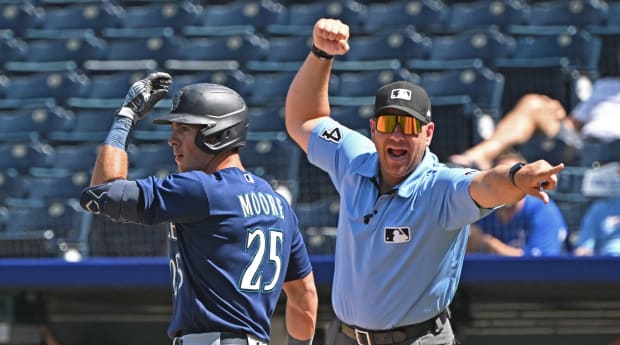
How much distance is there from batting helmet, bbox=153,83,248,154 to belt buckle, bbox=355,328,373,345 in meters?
0.91

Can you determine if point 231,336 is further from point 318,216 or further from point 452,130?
point 452,130

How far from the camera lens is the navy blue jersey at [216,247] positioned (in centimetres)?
356

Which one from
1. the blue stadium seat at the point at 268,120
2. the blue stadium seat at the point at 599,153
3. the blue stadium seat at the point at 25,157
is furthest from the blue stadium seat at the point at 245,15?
the blue stadium seat at the point at 599,153

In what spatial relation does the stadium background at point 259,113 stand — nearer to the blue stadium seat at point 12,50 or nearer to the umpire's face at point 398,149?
the blue stadium seat at point 12,50

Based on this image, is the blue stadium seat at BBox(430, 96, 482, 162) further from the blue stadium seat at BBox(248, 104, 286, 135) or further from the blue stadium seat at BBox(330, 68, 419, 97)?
the blue stadium seat at BBox(248, 104, 286, 135)

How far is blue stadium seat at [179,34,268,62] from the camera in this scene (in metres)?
9.85

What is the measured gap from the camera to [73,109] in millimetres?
9812

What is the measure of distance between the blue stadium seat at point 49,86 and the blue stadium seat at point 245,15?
135 cm

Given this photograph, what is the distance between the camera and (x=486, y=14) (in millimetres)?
9562

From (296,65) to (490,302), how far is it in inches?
153

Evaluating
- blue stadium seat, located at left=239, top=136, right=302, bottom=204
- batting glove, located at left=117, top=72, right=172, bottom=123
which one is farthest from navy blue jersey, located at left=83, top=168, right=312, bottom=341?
blue stadium seat, located at left=239, top=136, right=302, bottom=204

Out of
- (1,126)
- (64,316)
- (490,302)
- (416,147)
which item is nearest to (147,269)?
(64,316)

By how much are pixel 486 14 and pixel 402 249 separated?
18.9ft

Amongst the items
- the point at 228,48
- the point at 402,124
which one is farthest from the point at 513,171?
the point at 228,48
